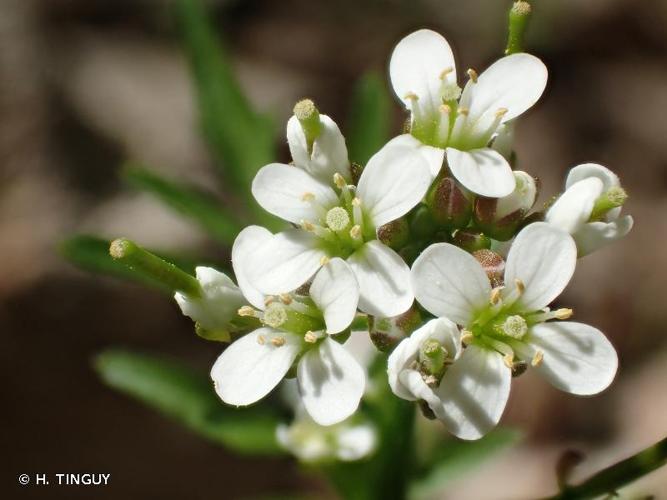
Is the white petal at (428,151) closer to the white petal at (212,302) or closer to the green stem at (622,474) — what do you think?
the white petal at (212,302)

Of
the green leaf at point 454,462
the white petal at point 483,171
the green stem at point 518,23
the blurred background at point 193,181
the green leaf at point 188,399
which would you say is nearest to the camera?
the white petal at point 483,171

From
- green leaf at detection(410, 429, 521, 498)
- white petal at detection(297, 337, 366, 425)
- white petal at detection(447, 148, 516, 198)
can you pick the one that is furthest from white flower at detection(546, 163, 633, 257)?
green leaf at detection(410, 429, 521, 498)

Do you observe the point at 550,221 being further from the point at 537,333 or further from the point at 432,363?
the point at 432,363

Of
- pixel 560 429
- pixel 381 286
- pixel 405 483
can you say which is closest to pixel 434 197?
pixel 381 286

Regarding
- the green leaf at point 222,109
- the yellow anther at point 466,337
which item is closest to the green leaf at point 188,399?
the green leaf at point 222,109

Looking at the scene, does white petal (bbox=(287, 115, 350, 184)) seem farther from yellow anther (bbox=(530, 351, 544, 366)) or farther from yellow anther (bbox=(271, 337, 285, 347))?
yellow anther (bbox=(530, 351, 544, 366))

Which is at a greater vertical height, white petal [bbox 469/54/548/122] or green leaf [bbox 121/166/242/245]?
green leaf [bbox 121/166/242/245]

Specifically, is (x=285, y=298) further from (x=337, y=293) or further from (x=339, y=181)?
(x=339, y=181)
